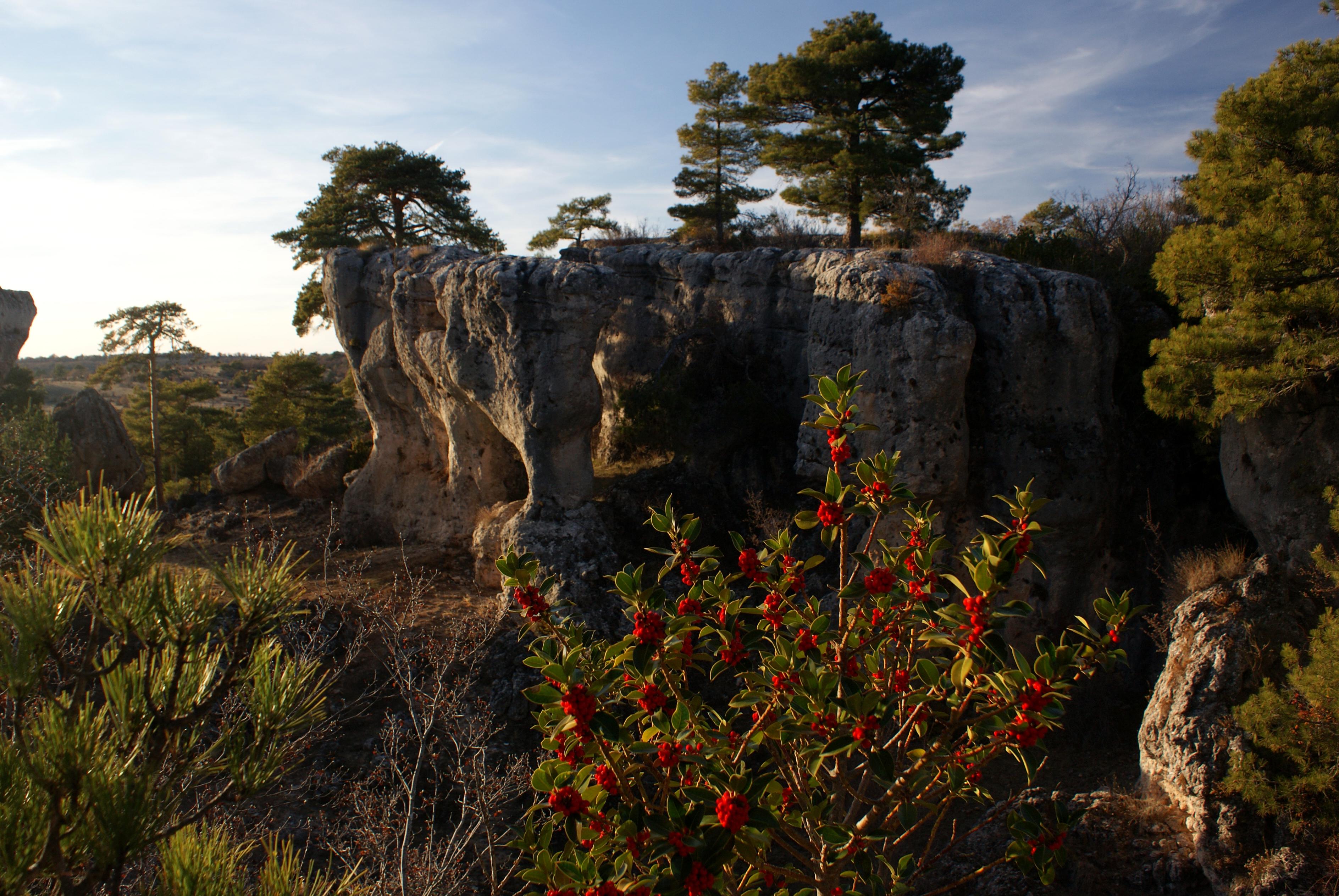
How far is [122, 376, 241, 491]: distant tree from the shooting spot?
77.5ft

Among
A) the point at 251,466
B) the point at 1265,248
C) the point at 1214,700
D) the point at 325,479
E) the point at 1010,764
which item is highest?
the point at 1265,248

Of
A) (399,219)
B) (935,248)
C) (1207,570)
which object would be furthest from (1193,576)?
(399,219)

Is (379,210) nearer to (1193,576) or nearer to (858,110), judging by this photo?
(858,110)

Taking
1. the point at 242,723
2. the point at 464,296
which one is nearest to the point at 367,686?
the point at 464,296

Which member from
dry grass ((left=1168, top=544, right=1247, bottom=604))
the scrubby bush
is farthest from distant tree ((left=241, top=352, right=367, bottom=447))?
the scrubby bush

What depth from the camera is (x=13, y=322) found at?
63.0 feet

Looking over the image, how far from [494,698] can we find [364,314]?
10.1 meters

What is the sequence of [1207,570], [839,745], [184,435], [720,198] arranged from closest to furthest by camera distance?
[839,745] < [1207,570] < [720,198] < [184,435]

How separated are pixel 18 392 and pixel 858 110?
3041cm

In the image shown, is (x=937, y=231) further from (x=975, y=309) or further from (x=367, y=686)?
(x=367, y=686)

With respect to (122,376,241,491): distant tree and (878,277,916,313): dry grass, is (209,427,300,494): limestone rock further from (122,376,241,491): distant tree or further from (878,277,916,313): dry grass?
(878,277,916,313): dry grass

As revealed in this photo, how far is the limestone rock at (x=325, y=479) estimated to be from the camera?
766 inches

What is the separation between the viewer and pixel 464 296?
13.2 metres

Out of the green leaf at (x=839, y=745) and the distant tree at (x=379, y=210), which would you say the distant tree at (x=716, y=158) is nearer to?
the distant tree at (x=379, y=210)
